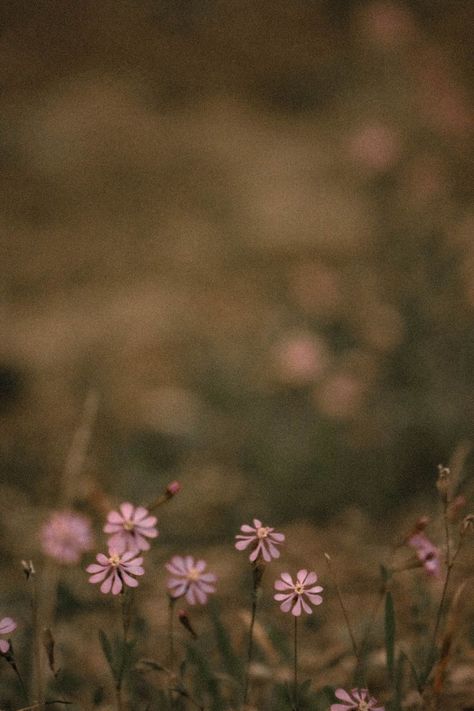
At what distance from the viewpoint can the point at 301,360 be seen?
214cm

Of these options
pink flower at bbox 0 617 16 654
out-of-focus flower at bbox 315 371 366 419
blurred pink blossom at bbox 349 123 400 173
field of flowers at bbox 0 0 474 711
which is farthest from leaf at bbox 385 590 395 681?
blurred pink blossom at bbox 349 123 400 173

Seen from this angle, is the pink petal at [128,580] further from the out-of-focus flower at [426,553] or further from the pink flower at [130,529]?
the out-of-focus flower at [426,553]

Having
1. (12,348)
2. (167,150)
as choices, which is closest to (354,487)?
(12,348)

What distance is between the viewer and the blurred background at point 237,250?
6.35 ft

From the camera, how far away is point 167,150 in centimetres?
348

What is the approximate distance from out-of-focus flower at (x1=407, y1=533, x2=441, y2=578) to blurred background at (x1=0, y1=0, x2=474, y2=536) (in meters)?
0.51

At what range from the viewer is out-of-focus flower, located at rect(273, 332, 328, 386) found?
2129 mm

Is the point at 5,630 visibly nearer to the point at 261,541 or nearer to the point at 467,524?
the point at 261,541

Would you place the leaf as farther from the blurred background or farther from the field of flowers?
the blurred background

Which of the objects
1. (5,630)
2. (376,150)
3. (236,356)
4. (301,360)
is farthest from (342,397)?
(5,630)

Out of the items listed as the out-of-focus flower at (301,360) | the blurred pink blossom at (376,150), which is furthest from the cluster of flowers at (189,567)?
the blurred pink blossom at (376,150)

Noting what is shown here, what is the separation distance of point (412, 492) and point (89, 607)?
2.74 ft

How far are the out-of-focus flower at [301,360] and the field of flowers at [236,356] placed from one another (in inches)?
0.4

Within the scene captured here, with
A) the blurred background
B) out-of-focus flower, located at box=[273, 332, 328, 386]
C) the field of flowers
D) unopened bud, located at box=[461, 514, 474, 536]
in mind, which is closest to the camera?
unopened bud, located at box=[461, 514, 474, 536]
